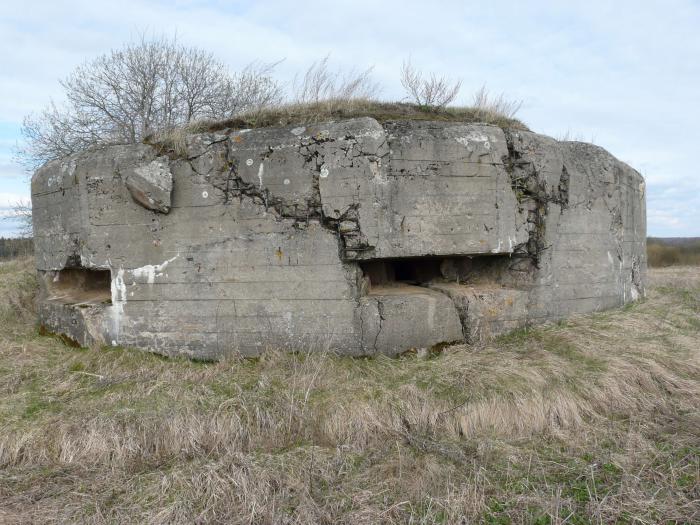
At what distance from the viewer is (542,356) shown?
4.08 meters

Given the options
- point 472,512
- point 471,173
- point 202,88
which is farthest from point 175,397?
point 202,88

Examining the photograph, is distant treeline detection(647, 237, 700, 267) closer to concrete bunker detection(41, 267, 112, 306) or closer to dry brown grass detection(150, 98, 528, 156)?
dry brown grass detection(150, 98, 528, 156)

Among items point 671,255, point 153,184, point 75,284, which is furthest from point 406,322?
point 671,255

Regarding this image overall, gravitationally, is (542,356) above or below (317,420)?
above

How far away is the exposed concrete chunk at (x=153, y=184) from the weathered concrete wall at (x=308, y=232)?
1cm

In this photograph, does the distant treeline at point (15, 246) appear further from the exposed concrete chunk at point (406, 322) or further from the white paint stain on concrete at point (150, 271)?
the exposed concrete chunk at point (406, 322)

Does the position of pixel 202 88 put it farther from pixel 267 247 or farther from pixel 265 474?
pixel 265 474

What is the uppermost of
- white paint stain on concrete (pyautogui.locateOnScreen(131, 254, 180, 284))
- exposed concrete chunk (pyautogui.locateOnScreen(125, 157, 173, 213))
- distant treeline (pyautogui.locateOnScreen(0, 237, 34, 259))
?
exposed concrete chunk (pyautogui.locateOnScreen(125, 157, 173, 213))

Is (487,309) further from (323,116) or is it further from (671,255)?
(671,255)

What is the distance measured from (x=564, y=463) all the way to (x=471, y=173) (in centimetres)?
229

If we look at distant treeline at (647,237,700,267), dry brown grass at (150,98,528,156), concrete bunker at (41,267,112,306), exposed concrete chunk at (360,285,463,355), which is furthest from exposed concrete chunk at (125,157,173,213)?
distant treeline at (647,237,700,267)

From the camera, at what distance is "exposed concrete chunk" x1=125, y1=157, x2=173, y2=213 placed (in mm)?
4305

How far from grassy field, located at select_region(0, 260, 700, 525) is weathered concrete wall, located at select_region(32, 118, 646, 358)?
270mm

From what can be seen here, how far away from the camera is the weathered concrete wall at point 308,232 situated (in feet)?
13.7
